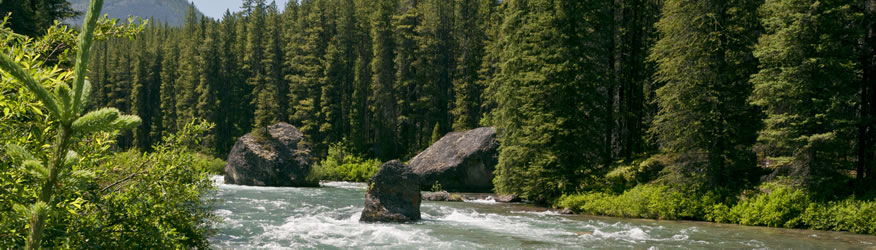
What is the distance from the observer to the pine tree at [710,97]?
803 inches

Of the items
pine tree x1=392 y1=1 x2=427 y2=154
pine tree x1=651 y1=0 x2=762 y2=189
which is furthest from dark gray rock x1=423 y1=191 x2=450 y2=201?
pine tree x1=392 y1=1 x2=427 y2=154

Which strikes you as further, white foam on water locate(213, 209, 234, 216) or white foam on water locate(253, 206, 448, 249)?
white foam on water locate(213, 209, 234, 216)

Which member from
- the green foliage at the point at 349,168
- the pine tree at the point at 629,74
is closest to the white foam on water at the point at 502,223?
the pine tree at the point at 629,74

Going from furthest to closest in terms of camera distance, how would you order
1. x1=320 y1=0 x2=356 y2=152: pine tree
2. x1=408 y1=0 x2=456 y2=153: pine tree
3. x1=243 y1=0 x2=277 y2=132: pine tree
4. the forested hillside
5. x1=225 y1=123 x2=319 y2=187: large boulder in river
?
x1=243 y1=0 x2=277 y2=132: pine tree
x1=320 y1=0 x2=356 y2=152: pine tree
x1=408 y1=0 x2=456 y2=153: pine tree
x1=225 y1=123 x2=319 y2=187: large boulder in river
the forested hillside

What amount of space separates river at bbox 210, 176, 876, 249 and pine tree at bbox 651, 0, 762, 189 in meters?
2.92

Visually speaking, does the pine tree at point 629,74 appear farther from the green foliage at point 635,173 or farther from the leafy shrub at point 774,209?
the leafy shrub at point 774,209

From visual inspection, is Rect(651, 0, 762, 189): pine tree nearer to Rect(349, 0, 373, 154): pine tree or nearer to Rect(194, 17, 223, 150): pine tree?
Rect(349, 0, 373, 154): pine tree

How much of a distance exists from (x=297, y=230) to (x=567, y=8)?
16289 millimetres

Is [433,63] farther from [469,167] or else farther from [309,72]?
[469,167]

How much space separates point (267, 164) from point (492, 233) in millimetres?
23257

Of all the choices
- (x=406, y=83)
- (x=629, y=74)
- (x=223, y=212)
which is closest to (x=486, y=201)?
(x=629, y=74)

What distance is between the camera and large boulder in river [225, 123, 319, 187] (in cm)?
3600

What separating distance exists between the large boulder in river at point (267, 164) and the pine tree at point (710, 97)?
23062 millimetres

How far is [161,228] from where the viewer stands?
608cm
